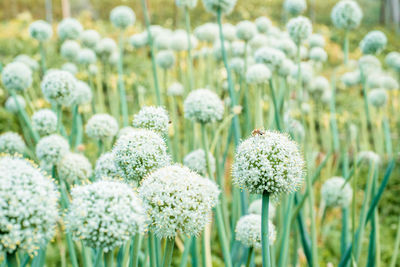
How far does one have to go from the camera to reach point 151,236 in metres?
0.94

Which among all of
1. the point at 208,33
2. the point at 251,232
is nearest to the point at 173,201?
the point at 251,232

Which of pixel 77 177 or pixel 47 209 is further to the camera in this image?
pixel 77 177

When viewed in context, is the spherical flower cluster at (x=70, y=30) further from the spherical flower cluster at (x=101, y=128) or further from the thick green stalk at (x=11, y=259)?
the thick green stalk at (x=11, y=259)

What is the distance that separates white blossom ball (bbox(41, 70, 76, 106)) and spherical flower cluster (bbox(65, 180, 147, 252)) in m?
0.96

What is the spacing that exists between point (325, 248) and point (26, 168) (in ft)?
7.86

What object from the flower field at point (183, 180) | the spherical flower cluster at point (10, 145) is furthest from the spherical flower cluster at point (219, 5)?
the spherical flower cluster at point (10, 145)

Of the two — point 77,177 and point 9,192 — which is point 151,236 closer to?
point 9,192

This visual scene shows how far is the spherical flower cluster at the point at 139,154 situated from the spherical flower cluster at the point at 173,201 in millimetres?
93

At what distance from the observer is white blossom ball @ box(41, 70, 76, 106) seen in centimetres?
152

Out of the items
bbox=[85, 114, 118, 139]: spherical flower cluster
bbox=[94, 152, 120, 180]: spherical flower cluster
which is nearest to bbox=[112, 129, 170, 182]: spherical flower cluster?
bbox=[94, 152, 120, 180]: spherical flower cluster

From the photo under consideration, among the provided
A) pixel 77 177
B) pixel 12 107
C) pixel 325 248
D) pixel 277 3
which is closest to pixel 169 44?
pixel 12 107

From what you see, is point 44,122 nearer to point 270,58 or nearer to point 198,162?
point 198,162

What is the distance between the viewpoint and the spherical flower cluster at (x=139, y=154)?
908 millimetres

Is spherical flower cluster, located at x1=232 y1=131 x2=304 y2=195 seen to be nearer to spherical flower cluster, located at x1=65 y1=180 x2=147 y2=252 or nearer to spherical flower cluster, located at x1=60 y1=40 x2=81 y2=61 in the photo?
spherical flower cluster, located at x1=65 y1=180 x2=147 y2=252
